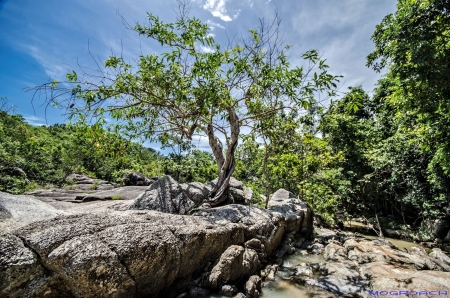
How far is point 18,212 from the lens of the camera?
480 centimetres

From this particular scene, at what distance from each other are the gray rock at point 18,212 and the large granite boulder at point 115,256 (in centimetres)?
130

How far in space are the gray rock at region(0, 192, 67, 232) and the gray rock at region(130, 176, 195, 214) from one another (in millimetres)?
2593

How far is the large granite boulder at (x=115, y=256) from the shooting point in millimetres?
3020

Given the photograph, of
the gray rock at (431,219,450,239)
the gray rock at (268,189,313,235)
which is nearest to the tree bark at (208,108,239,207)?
the gray rock at (268,189,313,235)

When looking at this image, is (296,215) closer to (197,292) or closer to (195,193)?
(195,193)

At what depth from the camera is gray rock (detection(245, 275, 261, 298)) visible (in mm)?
4793

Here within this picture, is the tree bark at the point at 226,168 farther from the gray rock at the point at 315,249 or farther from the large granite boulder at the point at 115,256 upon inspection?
the gray rock at the point at 315,249

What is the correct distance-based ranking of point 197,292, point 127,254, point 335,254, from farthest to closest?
point 335,254 < point 197,292 < point 127,254

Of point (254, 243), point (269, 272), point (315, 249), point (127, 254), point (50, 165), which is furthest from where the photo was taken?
point (50, 165)

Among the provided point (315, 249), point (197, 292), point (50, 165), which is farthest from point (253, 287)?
point (50, 165)

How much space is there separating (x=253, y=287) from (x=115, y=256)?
3298 millimetres

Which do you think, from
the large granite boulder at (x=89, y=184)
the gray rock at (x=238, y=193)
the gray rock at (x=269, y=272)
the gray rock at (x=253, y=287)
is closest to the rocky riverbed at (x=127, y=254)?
the gray rock at (x=253, y=287)

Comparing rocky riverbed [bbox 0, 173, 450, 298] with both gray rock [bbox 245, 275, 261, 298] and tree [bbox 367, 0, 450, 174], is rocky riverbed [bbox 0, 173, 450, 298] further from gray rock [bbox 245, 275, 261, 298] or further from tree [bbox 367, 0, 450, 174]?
tree [bbox 367, 0, 450, 174]

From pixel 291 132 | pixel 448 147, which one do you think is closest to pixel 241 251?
pixel 448 147
